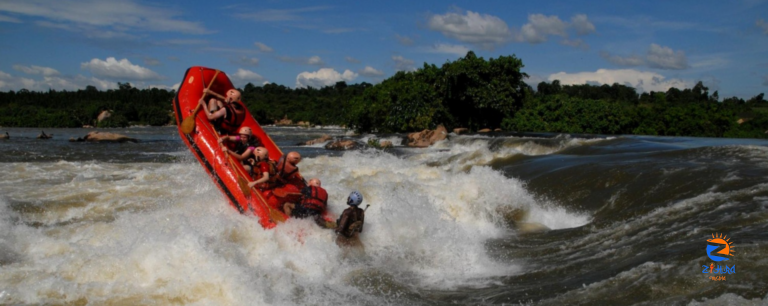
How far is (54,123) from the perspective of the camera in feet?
181

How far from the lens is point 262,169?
28.0 ft

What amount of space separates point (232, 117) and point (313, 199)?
2.88m

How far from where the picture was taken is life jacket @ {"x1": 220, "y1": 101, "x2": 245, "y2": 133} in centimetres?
970

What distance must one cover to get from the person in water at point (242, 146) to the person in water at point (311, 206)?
138 cm

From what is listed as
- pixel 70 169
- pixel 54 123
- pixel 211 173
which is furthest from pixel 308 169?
pixel 54 123

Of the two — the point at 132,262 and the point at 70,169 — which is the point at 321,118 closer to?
the point at 70,169

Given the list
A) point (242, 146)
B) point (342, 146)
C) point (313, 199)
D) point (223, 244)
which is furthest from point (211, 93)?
point (342, 146)

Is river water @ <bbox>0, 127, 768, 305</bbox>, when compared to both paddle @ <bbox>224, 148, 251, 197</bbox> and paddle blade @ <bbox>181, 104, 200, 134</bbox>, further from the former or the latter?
paddle blade @ <bbox>181, 104, 200, 134</bbox>

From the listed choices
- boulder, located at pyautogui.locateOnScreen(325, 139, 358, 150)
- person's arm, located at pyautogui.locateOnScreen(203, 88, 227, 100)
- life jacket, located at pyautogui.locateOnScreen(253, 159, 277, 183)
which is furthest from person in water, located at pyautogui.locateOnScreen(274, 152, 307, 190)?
boulder, located at pyautogui.locateOnScreen(325, 139, 358, 150)

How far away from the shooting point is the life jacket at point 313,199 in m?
7.66

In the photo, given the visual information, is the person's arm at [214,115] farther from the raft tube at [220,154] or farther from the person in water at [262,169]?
the person in water at [262,169]

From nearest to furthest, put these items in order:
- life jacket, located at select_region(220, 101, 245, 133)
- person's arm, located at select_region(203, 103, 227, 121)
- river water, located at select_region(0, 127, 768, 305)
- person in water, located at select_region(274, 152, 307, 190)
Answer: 1. river water, located at select_region(0, 127, 768, 305)
2. person in water, located at select_region(274, 152, 307, 190)
3. person's arm, located at select_region(203, 103, 227, 121)
4. life jacket, located at select_region(220, 101, 245, 133)

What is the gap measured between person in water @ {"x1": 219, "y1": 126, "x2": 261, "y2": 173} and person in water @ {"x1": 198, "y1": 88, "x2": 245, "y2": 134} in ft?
1.94

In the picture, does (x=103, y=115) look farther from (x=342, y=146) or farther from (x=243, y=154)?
(x=243, y=154)
